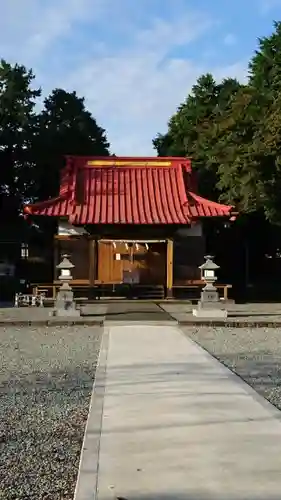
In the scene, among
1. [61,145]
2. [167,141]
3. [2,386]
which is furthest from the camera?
[167,141]

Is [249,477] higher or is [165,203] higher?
[165,203]

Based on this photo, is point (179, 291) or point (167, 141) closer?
point (179, 291)

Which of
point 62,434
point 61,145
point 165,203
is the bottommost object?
point 62,434

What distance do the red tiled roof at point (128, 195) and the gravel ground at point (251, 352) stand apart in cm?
855

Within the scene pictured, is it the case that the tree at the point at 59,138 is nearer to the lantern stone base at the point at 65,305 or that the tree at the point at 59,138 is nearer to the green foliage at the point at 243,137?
the green foliage at the point at 243,137

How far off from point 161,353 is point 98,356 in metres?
0.99

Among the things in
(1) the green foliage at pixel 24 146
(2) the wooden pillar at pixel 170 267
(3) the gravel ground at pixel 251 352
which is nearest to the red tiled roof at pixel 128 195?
(2) the wooden pillar at pixel 170 267

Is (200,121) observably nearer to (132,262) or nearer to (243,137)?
(243,137)

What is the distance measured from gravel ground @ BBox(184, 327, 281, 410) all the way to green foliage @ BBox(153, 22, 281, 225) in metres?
7.82

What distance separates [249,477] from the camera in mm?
4426

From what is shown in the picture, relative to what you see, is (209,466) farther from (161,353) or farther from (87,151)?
(87,151)

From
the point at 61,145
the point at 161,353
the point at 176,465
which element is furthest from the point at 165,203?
the point at 176,465

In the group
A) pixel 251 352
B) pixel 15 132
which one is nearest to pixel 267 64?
pixel 15 132

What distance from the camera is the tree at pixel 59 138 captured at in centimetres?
2984
